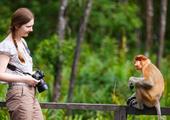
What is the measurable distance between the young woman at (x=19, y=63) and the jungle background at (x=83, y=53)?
609 millimetres

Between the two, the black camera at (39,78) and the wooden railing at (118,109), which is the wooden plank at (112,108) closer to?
the wooden railing at (118,109)

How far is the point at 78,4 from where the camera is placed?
12.9 metres

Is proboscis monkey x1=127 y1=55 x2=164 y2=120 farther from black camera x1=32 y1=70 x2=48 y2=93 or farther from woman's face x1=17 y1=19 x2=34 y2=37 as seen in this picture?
woman's face x1=17 y1=19 x2=34 y2=37

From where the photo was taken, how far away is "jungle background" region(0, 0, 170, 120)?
36.7ft

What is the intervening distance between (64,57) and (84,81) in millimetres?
3400

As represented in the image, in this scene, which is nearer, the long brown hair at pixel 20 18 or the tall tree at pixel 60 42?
the long brown hair at pixel 20 18

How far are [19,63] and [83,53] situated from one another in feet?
43.1

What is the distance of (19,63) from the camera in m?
5.77

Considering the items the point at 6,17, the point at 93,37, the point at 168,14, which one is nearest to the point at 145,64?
the point at 6,17

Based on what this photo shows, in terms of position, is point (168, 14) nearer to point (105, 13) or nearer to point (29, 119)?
point (105, 13)

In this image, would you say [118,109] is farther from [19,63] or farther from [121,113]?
[19,63]

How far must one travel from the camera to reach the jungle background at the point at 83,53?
36.7 feet

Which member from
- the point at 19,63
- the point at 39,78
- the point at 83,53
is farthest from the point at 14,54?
the point at 83,53

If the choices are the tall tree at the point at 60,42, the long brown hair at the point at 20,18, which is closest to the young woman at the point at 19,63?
the long brown hair at the point at 20,18
